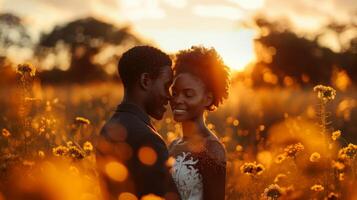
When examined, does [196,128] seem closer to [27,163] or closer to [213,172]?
[213,172]

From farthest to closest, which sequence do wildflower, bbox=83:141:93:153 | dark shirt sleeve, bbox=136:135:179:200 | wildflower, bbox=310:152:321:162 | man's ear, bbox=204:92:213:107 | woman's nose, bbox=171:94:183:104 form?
wildflower, bbox=83:141:93:153
wildflower, bbox=310:152:321:162
man's ear, bbox=204:92:213:107
woman's nose, bbox=171:94:183:104
dark shirt sleeve, bbox=136:135:179:200

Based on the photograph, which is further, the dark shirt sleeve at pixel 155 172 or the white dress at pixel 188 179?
the white dress at pixel 188 179

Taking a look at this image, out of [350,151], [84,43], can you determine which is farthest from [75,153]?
[84,43]

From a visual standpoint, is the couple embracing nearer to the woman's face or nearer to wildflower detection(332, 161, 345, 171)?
the woman's face

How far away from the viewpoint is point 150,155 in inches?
158

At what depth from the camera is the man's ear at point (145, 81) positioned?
171 inches

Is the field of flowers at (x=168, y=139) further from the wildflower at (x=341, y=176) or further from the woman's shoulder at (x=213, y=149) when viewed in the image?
the woman's shoulder at (x=213, y=149)

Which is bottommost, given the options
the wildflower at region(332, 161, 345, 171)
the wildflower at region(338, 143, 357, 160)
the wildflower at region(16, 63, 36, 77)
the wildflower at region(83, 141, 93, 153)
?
the wildflower at region(332, 161, 345, 171)

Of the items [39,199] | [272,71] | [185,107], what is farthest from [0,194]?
[272,71]

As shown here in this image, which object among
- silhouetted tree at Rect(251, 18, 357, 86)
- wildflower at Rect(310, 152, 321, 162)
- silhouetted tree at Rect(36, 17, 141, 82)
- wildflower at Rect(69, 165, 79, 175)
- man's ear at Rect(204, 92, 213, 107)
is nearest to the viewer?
man's ear at Rect(204, 92, 213, 107)

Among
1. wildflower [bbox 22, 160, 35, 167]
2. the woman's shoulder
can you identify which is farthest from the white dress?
wildflower [bbox 22, 160, 35, 167]

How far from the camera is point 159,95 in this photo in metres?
4.42

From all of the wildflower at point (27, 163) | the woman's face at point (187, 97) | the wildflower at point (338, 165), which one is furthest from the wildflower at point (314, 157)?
the wildflower at point (27, 163)

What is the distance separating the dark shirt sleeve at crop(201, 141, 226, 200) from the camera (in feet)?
19.2
